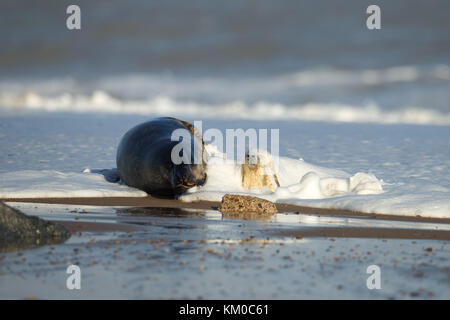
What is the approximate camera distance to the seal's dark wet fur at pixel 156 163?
1264cm

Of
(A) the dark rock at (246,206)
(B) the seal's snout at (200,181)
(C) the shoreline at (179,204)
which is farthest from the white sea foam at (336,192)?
(A) the dark rock at (246,206)

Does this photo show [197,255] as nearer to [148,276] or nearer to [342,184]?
[148,276]

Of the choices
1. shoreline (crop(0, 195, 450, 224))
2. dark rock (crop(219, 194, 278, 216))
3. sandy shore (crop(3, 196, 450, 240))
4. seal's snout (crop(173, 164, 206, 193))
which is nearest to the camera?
sandy shore (crop(3, 196, 450, 240))

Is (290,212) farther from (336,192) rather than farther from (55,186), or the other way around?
(55,186)

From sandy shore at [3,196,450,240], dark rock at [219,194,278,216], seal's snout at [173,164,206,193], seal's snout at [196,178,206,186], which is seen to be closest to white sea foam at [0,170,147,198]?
sandy shore at [3,196,450,240]

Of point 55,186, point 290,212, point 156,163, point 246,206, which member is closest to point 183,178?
point 156,163

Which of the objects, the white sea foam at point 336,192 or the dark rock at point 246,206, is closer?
the dark rock at point 246,206

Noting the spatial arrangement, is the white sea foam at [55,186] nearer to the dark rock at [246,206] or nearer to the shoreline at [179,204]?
the shoreline at [179,204]

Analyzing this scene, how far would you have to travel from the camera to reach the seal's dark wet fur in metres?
12.6

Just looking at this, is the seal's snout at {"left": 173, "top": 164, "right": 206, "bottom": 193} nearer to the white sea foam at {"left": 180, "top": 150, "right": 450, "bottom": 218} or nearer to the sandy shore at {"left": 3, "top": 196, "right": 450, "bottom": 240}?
the white sea foam at {"left": 180, "top": 150, "right": 450, "bottom": 218}

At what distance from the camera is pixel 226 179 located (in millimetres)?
13523

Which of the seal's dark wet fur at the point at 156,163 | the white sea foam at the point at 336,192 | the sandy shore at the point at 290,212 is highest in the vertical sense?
the seal's dark wet fur at the point at 156,163
